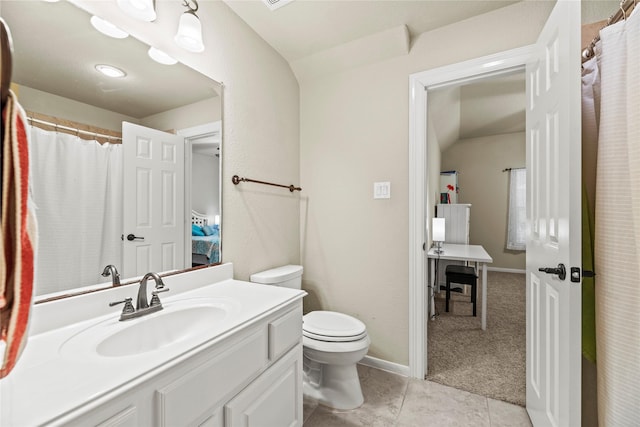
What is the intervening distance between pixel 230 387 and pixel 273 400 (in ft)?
0.97

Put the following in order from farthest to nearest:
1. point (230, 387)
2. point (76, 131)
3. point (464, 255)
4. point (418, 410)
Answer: point (464, 255)
point (418, 410)
point (76, 131)
point (230, 387)

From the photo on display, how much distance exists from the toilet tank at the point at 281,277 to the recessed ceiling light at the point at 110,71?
1.23 metres

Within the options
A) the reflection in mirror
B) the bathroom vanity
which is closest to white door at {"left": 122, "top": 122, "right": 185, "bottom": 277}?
the reflection in mirror

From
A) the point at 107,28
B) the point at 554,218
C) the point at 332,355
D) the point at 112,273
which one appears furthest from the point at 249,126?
the point at 554,218

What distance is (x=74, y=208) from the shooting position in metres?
1.00

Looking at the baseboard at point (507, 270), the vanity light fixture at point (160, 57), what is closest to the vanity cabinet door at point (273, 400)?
the vanity light fixture at point (160, 57)

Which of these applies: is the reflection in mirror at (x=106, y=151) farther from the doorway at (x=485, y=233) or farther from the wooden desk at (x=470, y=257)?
the wooden desk at (x=470, y=257)

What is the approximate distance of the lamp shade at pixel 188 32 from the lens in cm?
126

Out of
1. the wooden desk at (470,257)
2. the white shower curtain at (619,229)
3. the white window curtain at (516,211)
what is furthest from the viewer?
the white window curtain at (516,211)

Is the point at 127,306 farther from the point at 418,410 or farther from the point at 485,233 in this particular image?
the point at 485,233

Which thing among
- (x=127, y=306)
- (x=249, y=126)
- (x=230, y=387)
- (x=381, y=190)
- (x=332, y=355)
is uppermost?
(x=249, y=126)

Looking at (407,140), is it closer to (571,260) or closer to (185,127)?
(571,260)

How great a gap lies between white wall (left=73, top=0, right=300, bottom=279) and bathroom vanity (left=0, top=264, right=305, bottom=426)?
41 cm

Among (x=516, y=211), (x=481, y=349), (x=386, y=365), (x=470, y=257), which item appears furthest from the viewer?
(x=516, y=211)
